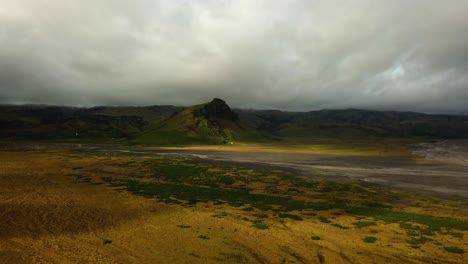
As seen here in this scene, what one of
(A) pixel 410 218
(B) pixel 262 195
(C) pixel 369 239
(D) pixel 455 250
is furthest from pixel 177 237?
(A) pixel 410 218

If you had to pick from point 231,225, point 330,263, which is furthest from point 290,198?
point 330,263

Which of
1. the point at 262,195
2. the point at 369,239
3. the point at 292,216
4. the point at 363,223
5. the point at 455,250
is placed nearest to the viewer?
the point at 455,250

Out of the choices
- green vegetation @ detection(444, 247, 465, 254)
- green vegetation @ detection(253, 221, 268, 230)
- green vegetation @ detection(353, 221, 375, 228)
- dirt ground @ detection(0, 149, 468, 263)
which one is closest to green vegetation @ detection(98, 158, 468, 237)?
green vegetation @ detection(353, 221, 375, 228)

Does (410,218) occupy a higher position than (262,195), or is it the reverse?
(410,218)

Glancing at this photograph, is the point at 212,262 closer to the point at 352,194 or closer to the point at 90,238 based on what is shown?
the point at 90,238

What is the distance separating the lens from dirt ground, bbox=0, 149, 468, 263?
1920cm

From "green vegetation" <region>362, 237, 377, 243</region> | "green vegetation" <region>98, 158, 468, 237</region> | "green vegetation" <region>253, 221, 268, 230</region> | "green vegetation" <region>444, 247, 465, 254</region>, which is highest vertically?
"green vegetation" <region>444, 247, 465, 254</region>

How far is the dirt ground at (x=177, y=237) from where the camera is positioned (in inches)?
756

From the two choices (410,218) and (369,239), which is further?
(410,218)

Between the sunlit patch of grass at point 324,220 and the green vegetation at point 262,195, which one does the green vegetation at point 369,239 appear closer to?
the green vegetation at point 262,195

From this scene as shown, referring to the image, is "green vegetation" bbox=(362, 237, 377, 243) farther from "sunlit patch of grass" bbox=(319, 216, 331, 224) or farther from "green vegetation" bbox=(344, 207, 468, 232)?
"green vegetation" bbox=(344, 207, 468, 232)

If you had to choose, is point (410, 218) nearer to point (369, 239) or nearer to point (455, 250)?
point (455, 250)

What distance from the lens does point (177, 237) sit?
907 inches

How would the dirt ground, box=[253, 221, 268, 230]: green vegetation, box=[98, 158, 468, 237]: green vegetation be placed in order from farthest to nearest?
box=[98, 158, 468, 237]: green vegetation < box=[253, 221, 268, 230]: green vegetation < the dirt ground
